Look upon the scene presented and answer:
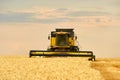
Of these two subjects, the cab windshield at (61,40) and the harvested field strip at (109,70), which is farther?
the cab windshield at (61,40)

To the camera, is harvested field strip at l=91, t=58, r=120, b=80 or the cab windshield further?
the cab windshield

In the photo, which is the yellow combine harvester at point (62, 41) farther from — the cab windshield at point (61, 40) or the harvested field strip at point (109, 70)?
the harvested field strip at point (109, 70)

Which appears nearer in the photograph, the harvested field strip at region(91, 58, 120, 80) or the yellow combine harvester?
the harvested field strip at region(91, 58, 120, 80)

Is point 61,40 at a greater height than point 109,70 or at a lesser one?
greater

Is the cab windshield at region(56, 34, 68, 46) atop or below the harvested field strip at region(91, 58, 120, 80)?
atop

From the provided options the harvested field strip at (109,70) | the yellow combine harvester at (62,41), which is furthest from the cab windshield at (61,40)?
the harvested field strip at (109,70)

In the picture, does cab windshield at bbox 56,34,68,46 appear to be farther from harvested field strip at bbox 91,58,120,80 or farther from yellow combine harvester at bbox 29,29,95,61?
harvested field strip at bbox 91,58,120,80

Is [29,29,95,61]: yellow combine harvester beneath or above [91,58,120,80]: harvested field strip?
above

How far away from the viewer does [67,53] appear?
37500 millimetres

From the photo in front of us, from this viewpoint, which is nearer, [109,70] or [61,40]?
[109,70]

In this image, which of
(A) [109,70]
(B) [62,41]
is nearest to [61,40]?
(B) [62,41]

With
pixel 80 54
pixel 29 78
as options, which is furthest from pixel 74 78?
pixel 80 54

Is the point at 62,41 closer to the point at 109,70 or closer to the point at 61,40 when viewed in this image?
the point at 61,40

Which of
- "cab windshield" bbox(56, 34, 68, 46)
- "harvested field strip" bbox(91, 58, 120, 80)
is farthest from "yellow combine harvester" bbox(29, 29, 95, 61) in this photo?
"harvested field strip" bbox(91, 58, 120, 80)
